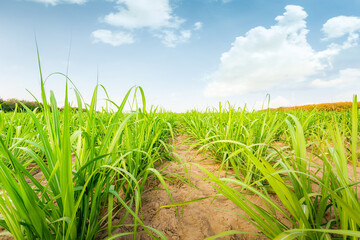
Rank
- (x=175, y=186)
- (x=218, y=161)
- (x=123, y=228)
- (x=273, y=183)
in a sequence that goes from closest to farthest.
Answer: (x=273, y=183) < (x=123, y=228) < (x=175, y=186) < (x=218, y=161)

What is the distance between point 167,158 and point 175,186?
47 centimetres

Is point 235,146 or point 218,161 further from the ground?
point 235,146

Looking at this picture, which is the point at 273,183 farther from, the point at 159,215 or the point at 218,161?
the point at 218,161

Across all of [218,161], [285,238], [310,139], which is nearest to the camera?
[285,238]

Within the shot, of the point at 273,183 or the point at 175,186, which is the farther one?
the point at 175,186

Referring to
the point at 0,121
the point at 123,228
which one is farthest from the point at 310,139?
the point at 0,121

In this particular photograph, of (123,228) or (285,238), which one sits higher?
(285,238)

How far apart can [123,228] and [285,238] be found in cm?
73

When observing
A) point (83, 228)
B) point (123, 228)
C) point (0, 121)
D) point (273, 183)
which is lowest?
point (123, 228)

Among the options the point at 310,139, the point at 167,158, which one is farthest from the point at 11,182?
the point at 310,139

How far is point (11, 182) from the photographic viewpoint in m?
0.66

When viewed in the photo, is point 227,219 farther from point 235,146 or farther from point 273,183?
point 235,146

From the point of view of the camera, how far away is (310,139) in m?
2.40

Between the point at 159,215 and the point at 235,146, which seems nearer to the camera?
the point at 159,215
